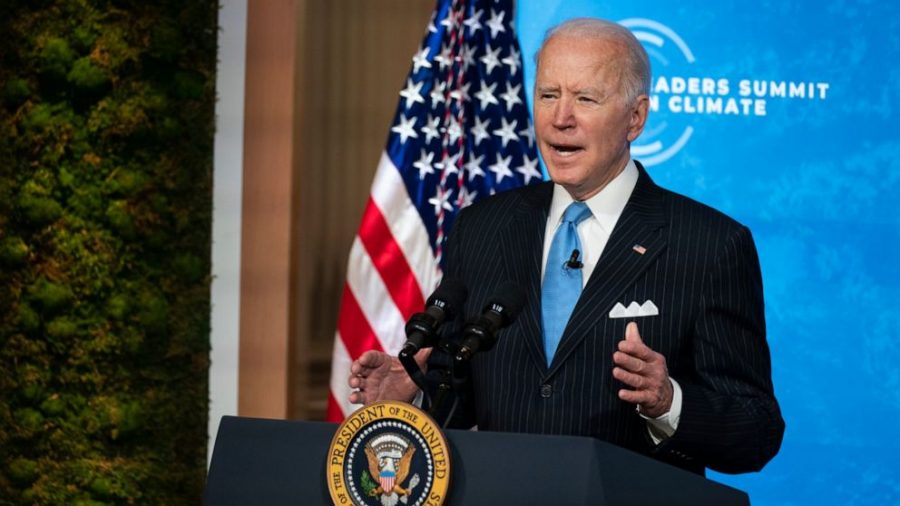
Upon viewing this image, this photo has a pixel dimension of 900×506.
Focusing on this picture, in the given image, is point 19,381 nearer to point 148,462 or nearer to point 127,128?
point 148,462

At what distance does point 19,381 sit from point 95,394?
26 centimetres

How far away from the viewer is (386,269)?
418cm

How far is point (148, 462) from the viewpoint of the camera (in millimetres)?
4375

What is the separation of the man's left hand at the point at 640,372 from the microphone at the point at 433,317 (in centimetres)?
30

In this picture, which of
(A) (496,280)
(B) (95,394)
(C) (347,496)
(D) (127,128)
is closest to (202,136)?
(D) (127,128)

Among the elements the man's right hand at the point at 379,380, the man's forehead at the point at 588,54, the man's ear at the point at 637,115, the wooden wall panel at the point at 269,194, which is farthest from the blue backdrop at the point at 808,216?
the man's right hand at the point at 379,380

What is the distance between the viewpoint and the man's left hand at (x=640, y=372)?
73.0 inches

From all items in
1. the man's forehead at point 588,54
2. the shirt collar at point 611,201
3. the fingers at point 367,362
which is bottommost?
the fingers at point 367,362

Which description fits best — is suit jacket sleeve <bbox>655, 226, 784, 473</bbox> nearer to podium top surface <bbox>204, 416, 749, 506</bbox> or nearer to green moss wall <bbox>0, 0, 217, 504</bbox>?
podium top surface <bbox>204, 416, 749, 506</bbox>

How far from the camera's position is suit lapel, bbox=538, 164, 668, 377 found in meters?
2.31

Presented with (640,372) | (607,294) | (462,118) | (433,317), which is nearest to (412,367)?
(433,317)

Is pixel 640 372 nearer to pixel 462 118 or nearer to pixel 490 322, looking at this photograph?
pixel 490 322

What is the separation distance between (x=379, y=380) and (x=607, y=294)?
47cm

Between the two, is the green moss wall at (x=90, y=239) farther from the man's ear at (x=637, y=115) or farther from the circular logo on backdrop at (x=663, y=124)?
the man's ear at (x=637, y=115)
